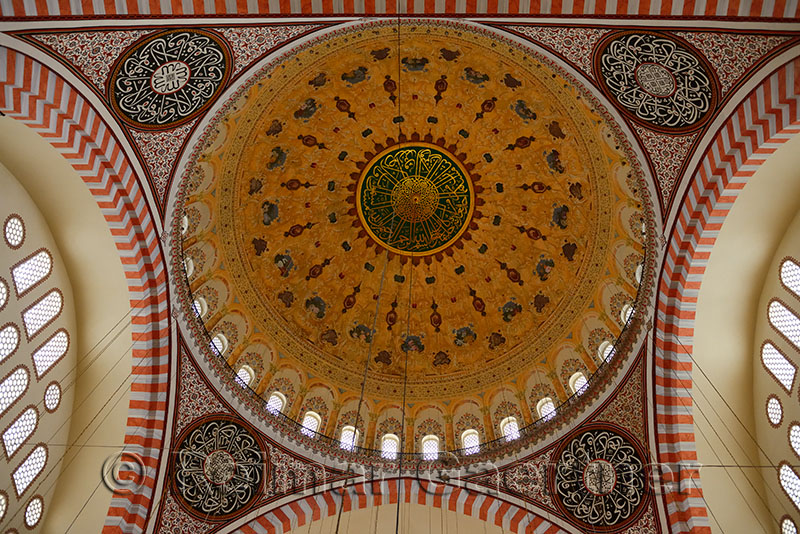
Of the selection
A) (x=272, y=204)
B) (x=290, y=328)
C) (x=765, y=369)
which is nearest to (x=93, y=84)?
(x=272, y=204)

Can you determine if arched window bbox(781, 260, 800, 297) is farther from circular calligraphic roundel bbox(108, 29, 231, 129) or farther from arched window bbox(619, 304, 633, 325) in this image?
circular calligraphic roundel bbox(108, 29, 231, 129)

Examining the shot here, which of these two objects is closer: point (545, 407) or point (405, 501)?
point (405, 501)

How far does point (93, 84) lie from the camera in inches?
309

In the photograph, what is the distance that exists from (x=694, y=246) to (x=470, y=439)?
19.3 ft

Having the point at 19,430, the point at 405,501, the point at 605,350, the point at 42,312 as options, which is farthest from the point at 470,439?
the point at 42,312

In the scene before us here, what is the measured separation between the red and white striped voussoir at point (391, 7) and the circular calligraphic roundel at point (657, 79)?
60cm

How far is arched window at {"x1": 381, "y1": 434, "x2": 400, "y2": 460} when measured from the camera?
472 inches

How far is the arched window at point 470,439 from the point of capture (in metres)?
12.0

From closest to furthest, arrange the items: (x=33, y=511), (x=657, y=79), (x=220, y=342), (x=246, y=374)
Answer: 1. (x=657, y=79)
2. (x=33, y=511)
3. (x=220, y=342)
4. (x=246, y=374)

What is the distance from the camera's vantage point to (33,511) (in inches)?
367

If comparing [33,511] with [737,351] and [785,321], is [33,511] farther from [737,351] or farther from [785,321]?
[785,321]

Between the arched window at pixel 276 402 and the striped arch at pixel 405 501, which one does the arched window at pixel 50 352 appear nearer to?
the arched window at pixel 276 402

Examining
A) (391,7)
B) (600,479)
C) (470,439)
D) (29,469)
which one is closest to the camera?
(391,7)

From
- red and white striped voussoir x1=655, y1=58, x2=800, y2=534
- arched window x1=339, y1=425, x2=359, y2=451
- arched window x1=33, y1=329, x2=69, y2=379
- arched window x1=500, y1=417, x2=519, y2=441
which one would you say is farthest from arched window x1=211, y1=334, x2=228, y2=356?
red and white striped voussoir x1=655, y1=58, x2=800, y2=534
